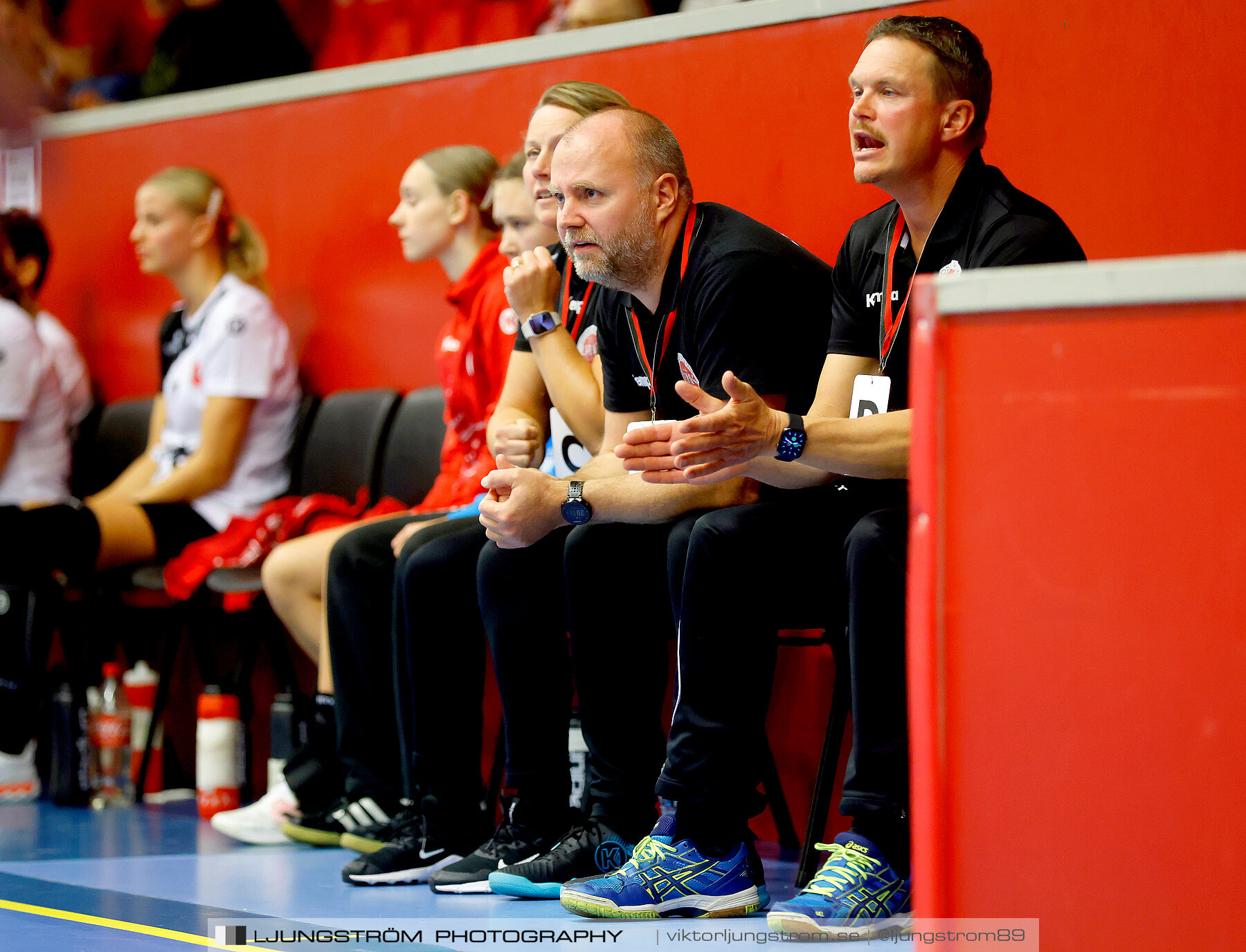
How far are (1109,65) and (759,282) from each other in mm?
1045

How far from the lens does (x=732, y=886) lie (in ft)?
7.29

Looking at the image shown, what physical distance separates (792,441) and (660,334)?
52 centimetres

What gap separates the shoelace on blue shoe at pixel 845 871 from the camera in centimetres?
201

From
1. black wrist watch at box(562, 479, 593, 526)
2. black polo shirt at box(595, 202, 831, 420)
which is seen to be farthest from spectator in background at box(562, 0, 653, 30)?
black wrist watch at box(562, 479, 593, 526)

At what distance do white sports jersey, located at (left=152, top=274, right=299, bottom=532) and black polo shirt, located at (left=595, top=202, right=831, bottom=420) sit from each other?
160 cm

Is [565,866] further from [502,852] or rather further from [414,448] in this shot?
[414,448]

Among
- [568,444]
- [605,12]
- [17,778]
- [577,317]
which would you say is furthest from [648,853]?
[605,12]

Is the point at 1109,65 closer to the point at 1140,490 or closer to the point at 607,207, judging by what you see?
the point at 607,207

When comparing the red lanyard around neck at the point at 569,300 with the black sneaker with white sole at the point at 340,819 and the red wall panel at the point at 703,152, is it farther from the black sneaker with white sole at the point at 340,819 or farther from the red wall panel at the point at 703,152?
the black sneaker with white sole at the point at 340,819

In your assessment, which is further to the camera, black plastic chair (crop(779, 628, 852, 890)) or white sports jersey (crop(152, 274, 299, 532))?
white sports jersey (crop(152, 274, 299, 532))

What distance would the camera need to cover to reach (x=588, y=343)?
287cm

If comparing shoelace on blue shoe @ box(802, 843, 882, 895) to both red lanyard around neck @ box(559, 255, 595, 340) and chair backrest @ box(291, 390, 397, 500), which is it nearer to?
red lanyard around neck @ box(559, 255, 595, 340)

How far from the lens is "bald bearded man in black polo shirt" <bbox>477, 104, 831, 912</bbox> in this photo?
2363mm

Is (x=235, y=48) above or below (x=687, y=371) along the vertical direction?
above
